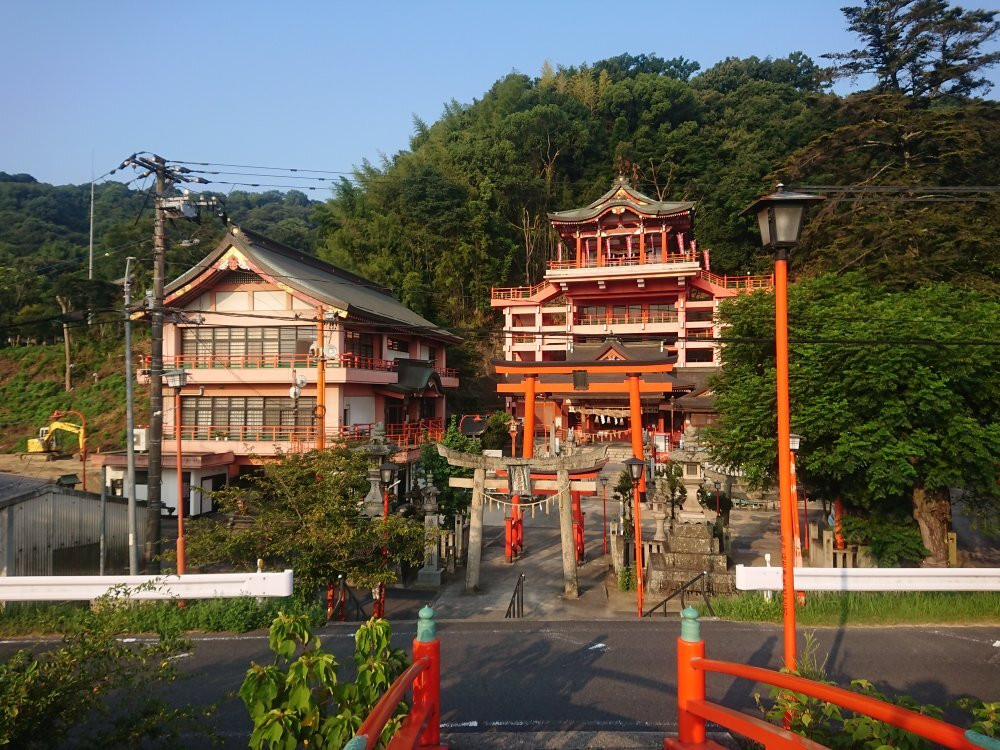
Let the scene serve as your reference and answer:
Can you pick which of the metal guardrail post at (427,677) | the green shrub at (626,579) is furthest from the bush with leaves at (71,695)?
the green shrub at (626,579)

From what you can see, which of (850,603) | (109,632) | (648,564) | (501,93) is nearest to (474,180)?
(501,93)

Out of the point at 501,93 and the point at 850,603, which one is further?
the point at 501,93

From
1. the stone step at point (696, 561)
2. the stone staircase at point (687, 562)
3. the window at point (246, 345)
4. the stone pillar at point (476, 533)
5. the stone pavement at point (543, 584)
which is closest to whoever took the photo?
the stone pavement at point (543, 584)

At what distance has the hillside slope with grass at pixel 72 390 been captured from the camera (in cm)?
3247

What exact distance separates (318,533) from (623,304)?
33.7 meters

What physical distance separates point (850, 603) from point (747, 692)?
12.6 ft

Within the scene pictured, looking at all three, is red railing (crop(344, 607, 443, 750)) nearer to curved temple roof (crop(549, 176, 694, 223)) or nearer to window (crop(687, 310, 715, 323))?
window (crop(687, 310, 715, 323))

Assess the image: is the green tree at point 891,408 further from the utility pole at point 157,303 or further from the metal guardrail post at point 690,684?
the utility pole at point 157,303

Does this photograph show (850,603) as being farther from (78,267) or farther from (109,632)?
(78,267)

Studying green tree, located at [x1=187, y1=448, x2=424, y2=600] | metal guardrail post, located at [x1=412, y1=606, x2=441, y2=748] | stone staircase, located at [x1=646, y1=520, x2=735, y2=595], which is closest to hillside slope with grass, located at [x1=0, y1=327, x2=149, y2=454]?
green tree, located at [x1=187, y1=448, x2=424, y2=600]

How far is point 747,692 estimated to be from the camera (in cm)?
659

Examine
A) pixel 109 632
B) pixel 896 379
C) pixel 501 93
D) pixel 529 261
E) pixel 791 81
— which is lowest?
pixel 109 632

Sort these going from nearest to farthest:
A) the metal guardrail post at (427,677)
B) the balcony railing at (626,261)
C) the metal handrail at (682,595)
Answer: the metal guardrail post at (427,677) → the metal handrail at (682,595) → the balcony railing at (626,261)

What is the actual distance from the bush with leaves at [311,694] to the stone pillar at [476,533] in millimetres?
9755
